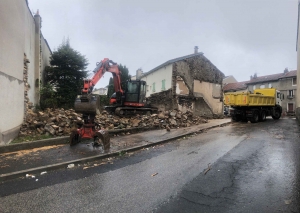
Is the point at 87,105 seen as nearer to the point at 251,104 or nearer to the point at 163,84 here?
the point at 251,104

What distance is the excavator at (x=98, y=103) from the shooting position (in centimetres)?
757

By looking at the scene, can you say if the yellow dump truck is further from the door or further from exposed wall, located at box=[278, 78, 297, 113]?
the door

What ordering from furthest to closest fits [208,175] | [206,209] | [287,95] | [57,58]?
[287,95] → [57,58] → [208,175] → [206,209]

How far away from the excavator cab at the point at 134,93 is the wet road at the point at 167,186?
10.1 m

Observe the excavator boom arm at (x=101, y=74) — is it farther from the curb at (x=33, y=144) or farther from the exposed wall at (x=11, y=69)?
the exposed wall at (x=11, y=69)

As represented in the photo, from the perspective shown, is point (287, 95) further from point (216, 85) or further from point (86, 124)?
point (86, 124)

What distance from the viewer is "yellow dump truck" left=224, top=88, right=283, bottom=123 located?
17.5m

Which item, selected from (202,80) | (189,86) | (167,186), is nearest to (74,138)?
(167,186)

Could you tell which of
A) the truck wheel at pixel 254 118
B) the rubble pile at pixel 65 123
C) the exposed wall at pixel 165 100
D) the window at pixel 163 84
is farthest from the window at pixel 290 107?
the rubble pile at pixel 65 123

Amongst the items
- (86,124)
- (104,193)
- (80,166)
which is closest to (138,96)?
A: (86,124)

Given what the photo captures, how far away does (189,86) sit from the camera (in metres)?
22.0

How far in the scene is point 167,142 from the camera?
31.7 feet

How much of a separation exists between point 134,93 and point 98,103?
29.9 ft

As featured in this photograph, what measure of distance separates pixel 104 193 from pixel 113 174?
1.12 metres
